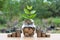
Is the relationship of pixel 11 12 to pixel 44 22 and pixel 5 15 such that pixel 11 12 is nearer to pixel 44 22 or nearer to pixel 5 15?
pixel 5 15

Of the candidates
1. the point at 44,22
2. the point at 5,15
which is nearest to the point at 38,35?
the point at 44,22

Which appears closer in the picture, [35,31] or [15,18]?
[35,31]

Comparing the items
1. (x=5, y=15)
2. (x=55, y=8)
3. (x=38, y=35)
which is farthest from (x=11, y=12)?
(x=38, y=35)

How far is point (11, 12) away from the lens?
8.89 feet

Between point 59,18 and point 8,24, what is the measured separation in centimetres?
85

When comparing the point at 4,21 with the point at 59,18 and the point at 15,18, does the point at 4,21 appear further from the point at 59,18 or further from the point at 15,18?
the point at 59,18

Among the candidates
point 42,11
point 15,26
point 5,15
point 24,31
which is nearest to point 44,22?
point 42,11

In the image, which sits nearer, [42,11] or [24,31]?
[24,31]

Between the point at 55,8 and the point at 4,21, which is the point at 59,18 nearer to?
the point at 55,8

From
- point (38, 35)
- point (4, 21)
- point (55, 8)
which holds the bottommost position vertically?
point (38, 35)

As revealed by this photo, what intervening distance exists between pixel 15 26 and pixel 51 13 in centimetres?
63

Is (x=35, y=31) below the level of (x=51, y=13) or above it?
below

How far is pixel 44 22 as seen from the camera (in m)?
2.70

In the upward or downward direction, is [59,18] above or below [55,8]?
below
